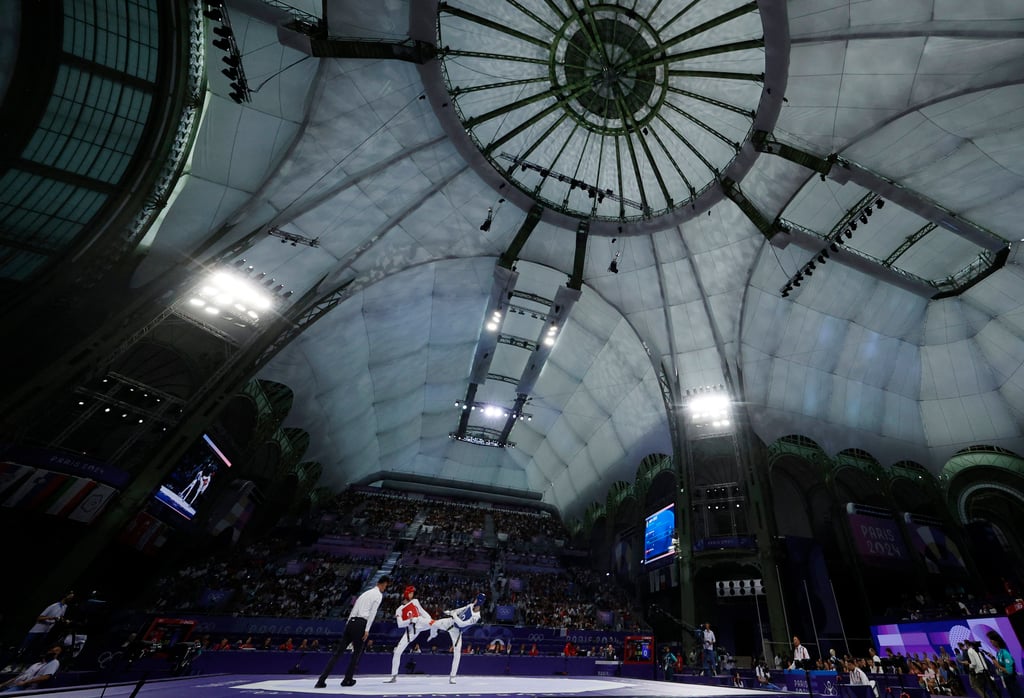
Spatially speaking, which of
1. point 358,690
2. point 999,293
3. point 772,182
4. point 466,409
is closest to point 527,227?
point 772,182

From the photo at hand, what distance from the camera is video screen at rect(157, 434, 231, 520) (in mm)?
20719

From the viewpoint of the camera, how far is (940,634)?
18.0 meters

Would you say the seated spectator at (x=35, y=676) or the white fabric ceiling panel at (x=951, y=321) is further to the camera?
the white fabric ceiling panel at (x=951, y=321)

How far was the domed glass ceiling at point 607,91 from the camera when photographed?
1794 cm

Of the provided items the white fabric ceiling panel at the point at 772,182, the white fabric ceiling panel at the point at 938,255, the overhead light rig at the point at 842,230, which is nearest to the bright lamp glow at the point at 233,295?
the white fabric ceiling panel at the point at 772,182

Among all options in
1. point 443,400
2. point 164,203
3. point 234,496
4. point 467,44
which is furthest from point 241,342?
point 443,400

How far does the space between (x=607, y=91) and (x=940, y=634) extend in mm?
27546

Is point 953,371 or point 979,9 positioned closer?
point 979,9

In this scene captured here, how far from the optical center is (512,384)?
39.4 m

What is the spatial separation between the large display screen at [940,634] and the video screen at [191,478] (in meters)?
33.0

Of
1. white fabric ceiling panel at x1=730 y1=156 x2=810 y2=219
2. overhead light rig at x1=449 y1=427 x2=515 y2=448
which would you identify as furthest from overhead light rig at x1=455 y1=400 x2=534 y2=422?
white fabric ceiling panel at x1=730 y1=156 x2=810 y2=219

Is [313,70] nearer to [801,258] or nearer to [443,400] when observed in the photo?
[801,258]

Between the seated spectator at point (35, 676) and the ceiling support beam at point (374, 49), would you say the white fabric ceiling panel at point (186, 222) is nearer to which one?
the ceiling support beam at point (374, 49)

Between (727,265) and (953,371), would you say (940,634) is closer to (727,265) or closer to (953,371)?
(953,371)
